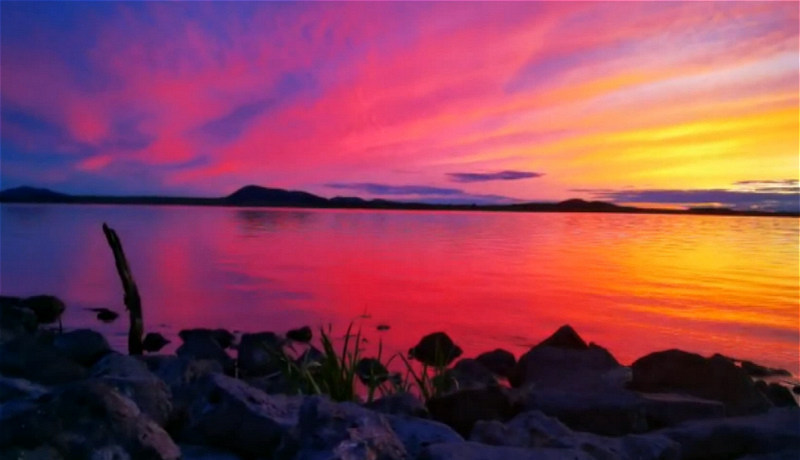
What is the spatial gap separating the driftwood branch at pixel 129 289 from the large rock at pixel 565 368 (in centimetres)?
393

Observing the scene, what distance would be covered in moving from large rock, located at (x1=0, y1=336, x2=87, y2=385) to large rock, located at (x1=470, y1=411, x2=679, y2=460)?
10.4ft

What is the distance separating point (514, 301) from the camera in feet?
39.8

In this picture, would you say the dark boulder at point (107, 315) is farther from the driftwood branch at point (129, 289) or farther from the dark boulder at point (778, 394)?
the dark boulder at point (778, 394)

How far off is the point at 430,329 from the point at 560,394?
5.39 metres

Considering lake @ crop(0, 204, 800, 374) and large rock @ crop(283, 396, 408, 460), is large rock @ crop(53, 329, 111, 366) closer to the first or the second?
lake @ crop(0, 204, 800, 374)

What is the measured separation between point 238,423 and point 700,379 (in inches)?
161

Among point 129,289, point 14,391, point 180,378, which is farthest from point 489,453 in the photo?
point 129,289

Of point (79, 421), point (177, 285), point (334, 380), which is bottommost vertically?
point (177, 285)

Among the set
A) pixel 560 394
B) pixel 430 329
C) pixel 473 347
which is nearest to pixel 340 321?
pixel 430 329

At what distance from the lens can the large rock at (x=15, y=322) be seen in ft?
23.3

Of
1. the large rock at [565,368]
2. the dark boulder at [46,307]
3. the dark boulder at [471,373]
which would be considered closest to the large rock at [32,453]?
the large rock at [565,368]

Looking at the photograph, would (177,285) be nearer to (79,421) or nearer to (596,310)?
(596,310)

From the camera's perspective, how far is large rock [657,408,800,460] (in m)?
3.83

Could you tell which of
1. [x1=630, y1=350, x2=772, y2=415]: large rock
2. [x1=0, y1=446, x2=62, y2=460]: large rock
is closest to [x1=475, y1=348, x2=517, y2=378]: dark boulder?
[x1=630, y1=350, x2=772, y2=415]: large rock
